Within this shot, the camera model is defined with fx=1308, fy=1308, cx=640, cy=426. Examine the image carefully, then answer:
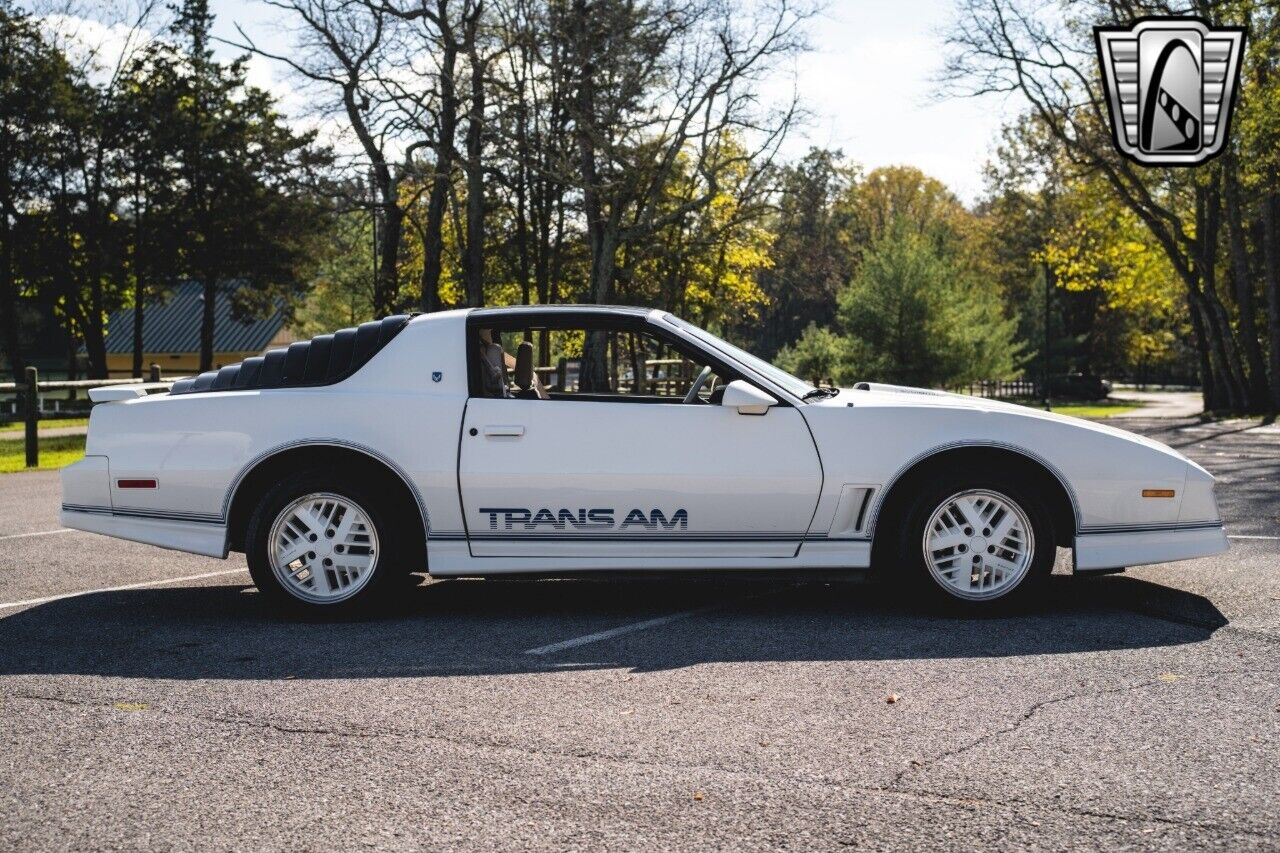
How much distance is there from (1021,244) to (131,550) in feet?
217

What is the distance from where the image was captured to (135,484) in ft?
21.9

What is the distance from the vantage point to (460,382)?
257 inches

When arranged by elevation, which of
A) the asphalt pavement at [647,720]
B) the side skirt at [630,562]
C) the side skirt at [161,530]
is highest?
the side skirt at [161,530]

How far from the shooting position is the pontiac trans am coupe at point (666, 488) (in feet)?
20.7

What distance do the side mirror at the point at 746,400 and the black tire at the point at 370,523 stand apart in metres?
1.69

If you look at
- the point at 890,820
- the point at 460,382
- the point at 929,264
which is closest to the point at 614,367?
the point at 460,382

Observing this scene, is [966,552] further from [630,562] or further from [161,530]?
[161,530]

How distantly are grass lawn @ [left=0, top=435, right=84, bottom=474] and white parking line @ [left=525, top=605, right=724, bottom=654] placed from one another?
453 inches

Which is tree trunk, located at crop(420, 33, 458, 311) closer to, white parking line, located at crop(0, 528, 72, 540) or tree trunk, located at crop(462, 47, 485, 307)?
tree trunk, located at crop(462, 47, 485, 307)

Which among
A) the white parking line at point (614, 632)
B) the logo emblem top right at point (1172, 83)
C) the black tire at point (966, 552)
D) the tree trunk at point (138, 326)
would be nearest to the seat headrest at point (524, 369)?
the white parking line at point (614, 632)

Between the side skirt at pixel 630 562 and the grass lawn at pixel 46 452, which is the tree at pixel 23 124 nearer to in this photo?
the grass lawn at pixel 46 452

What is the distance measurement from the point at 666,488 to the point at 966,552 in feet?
4.84

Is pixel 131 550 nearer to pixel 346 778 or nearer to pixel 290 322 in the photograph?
pixel 346 778

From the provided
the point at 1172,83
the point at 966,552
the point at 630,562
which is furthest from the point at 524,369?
the point at 1172,83
